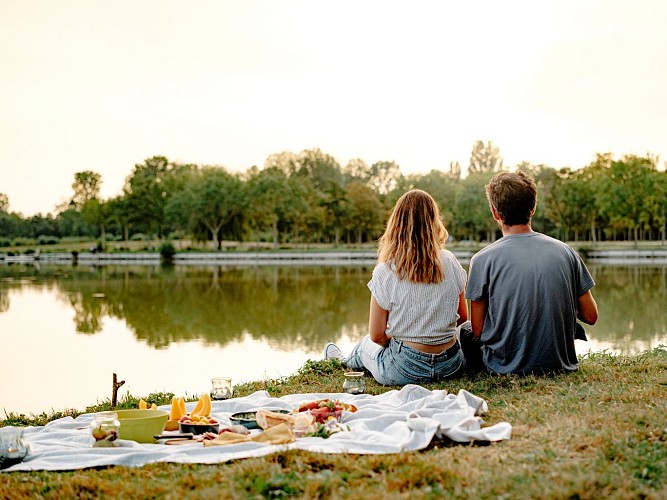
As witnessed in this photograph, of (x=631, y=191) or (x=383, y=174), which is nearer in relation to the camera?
(x=631, y=191)

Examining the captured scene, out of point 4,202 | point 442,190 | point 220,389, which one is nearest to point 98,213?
point 4,202

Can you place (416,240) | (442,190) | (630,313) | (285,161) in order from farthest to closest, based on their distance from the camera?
(285,161), (442,190), (630,313), (416,240)

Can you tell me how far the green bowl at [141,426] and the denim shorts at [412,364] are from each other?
77.0 inches

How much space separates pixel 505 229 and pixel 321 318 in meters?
11.5

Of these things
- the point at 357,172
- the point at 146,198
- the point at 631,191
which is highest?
the point at 357,172

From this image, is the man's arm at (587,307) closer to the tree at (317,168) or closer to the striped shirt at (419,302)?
the striped shirt at (419,302)

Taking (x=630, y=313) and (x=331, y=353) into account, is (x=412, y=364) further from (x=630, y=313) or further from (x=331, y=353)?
(x=630, y=313)

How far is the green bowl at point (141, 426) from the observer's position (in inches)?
163

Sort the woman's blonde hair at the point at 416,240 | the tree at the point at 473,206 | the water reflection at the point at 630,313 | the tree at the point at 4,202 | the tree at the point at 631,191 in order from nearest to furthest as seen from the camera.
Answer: the woman's blonde hair at the point at 416,240, the water reflection at the point at 630,313, the tree at the point at 631,191, the tree at the point at 473,206, the tree at the point at 4,202

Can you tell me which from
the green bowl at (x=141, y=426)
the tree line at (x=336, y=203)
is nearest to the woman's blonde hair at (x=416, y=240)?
the green bowl at (x=141, y=426)

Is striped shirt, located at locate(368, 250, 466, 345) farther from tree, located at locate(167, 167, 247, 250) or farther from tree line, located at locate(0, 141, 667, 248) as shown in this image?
tree, located at locate(167, 167, 247, 250)

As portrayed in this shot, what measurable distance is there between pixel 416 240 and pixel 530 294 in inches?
34.1

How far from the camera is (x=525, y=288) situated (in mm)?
5211

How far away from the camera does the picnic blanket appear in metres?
3.76
